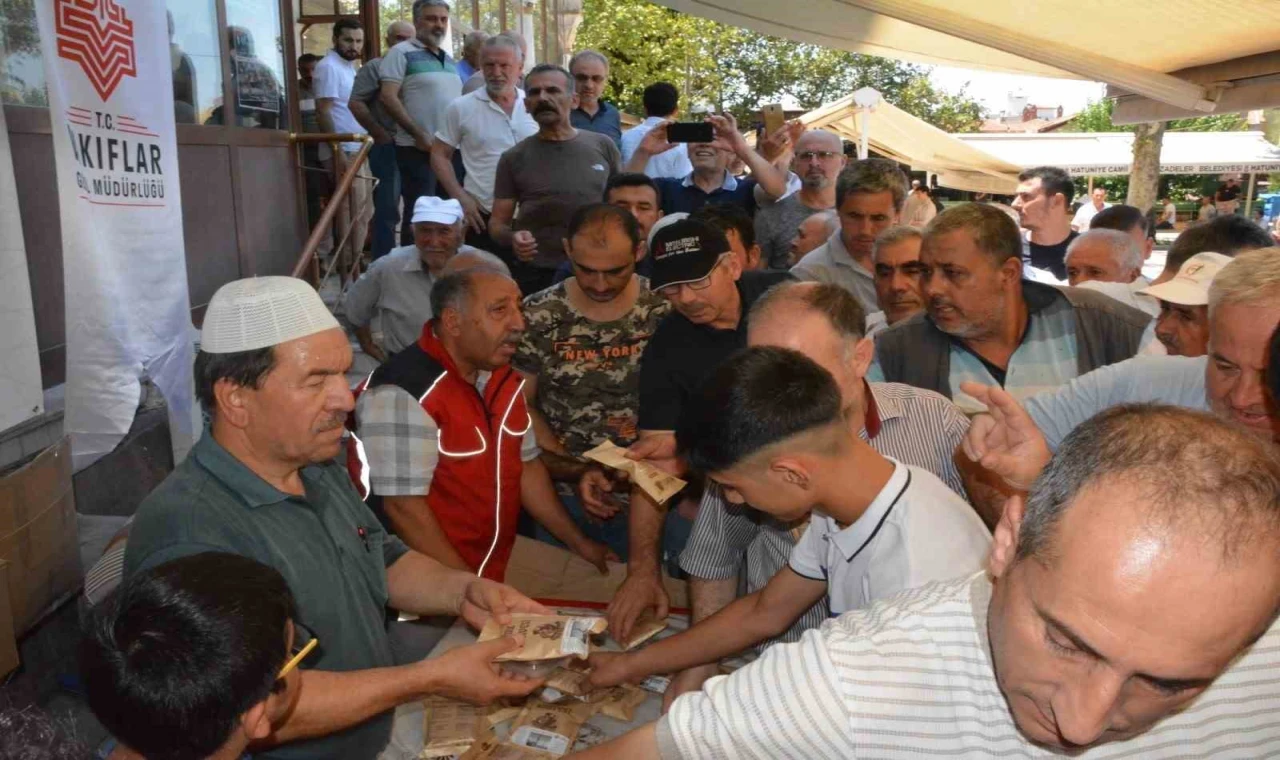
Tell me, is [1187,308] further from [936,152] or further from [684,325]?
[936,152]

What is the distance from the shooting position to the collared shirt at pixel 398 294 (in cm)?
558

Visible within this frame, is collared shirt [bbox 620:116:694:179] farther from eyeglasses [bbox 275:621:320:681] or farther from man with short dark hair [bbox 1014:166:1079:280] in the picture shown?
Result: eyeglasses [bbox 275:621:320:681]

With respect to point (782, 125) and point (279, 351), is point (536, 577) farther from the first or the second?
point (782, 125)

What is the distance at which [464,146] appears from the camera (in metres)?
6.73

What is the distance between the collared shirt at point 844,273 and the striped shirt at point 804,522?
193 centimetres

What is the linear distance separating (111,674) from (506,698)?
102cm

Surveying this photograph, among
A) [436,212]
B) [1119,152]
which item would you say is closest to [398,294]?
[436,212]

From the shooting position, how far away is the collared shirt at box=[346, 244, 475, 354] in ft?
18.3

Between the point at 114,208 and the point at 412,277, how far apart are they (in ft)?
8.16

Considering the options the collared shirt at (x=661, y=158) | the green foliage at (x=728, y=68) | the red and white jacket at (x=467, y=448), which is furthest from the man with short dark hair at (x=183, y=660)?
the green foliage at (x=728, y=68)

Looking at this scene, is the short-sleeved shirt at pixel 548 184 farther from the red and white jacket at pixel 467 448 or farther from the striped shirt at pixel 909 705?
the striped shirt at pixel 909 705

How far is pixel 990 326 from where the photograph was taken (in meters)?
3.54

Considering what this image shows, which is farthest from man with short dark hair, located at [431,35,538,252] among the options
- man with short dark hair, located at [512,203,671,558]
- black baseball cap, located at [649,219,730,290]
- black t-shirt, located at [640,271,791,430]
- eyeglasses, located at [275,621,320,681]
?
eyeglasses, located at [275,621,320,681]

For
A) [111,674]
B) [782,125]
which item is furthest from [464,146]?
[111,674]
